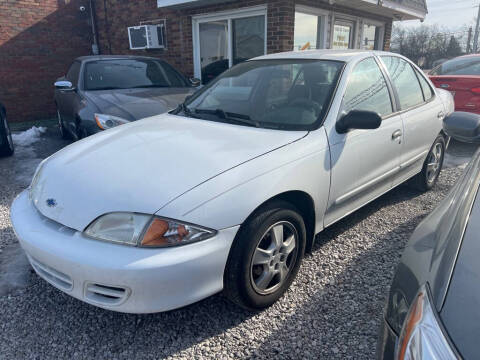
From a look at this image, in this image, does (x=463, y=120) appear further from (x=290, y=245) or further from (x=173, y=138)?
(x=173, y=138)

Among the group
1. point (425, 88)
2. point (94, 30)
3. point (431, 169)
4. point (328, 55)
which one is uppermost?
point (94, 30)

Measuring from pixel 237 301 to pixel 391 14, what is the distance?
9.77 m

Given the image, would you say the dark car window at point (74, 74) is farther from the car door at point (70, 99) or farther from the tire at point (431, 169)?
the tire at point (431, 169)

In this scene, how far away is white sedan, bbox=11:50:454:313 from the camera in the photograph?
1890 mm

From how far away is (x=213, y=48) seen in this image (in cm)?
803

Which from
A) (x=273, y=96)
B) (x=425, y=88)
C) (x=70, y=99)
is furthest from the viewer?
(x=70, y=99)

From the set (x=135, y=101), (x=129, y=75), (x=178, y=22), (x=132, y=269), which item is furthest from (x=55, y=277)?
(x=178, y=22)

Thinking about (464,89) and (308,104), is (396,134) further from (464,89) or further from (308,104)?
(464,89)

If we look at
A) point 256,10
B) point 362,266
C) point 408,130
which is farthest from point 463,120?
point 256,10

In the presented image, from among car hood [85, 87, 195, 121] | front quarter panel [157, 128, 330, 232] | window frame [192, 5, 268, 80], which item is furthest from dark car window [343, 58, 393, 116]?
window frame [192, 5, 268, 80]

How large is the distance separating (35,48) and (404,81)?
28.2ft

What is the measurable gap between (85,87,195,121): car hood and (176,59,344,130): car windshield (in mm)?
1380

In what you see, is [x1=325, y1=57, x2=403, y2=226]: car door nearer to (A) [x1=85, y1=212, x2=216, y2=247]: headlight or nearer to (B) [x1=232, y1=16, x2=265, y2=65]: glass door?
(A) [x1=85, y1=212, x2=216, y2=247]: headlight

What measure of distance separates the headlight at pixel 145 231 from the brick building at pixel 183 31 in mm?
5591
